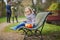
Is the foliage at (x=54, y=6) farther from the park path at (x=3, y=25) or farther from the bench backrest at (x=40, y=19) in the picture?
the bench backrest at (x=40, y=19)

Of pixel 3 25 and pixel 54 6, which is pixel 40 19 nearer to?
pixel 3 25

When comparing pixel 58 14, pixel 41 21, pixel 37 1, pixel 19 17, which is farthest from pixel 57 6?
pixel 41 21

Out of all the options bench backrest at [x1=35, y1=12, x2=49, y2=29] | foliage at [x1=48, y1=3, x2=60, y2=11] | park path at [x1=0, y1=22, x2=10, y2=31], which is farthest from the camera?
foliage at [x1=48, y1=3, x2=60, y2=11]

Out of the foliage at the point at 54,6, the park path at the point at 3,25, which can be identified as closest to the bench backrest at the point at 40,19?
the park path at the point at 3,25

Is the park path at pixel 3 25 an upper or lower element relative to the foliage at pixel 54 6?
lower

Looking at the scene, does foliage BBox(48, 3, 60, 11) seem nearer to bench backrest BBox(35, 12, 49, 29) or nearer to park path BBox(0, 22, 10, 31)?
park path BBox(0, 22, 10, 31)

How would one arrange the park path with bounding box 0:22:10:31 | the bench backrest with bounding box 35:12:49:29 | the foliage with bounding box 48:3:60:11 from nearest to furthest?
the bench backrest with bounding box 35:12:49:29
the park path with bounding box 0:22:10:31
the foliage with bounding box 48:3:60:11

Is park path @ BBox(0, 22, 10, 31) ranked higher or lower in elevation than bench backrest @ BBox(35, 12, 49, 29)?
lower

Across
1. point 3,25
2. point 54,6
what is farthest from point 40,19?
point 54,6

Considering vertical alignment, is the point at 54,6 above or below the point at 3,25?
above

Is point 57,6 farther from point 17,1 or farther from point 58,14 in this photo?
point 17,1

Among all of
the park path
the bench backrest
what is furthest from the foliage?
the bench backrest

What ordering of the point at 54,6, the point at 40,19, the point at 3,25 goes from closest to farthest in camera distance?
the point at 40,19 → the point at 3,25 → the point at 54,6

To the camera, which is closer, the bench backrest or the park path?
the bench backrest
